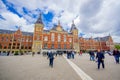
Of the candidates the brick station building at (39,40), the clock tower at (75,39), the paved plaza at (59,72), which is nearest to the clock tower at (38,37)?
the brick station building at (39,40)

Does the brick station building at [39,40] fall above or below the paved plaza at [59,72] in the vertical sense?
above

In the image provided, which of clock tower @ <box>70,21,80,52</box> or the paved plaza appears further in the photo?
clock tower @ <box>70,21,80,52</box>

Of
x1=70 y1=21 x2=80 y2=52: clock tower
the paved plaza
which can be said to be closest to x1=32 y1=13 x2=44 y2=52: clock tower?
x1=70 y1=21 x2=80 y2=52: clock tower

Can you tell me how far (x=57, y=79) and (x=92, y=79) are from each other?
2.05 meters

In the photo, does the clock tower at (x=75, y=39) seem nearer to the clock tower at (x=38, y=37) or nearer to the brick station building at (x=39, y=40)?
the brick station building at (x=39, y=40)

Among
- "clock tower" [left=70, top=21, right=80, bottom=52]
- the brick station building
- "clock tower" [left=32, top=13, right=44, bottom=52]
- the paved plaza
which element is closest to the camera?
the paved plaza

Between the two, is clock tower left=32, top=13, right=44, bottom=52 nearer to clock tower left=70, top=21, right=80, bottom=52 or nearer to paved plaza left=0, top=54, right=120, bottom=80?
clock tower left=70, top=21, right=80, bottom=52

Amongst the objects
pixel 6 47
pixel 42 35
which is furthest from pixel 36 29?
pixel 6 47

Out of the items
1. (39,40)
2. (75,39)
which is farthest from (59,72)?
(75,39)

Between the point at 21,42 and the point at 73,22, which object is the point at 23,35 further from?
the point at 73,22

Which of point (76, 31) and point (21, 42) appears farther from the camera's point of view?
point (76, 31)

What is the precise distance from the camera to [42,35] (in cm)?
5500

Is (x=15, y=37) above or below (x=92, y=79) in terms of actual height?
above

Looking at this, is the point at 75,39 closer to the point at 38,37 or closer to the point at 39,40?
the point at 39,40
